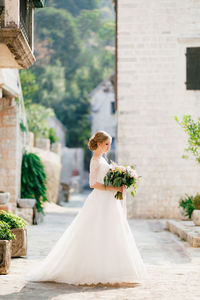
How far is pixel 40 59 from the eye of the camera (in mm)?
46094

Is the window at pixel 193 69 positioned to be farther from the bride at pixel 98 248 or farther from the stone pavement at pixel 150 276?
the bride at pixel 98 248

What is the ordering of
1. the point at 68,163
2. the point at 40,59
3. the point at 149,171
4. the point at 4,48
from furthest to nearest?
the point at 40,59
the point at 68,163
the point at 149,171
the point at 4,48

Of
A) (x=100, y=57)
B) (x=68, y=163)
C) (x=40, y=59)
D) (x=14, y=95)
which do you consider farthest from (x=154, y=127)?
(x=100, y=57)

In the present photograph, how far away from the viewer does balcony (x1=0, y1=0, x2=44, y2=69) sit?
7254mm

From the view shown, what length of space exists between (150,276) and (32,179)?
785 cm

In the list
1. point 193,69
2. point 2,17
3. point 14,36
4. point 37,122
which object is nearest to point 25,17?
point 2,17

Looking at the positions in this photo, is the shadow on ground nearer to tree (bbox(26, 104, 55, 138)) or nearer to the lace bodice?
the lace bodice

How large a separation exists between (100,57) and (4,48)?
1759 inches

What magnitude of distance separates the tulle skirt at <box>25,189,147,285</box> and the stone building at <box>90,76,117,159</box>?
35910 millimetres

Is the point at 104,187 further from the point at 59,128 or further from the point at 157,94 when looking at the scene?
the point at 59,128

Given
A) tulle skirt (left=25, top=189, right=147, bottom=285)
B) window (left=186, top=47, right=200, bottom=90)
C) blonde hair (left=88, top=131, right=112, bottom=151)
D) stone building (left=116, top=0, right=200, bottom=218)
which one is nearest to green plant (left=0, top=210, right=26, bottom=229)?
tulle skirt (left=25, top=189, right=147, bottom=285)

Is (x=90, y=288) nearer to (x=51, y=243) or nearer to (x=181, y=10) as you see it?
(x=51, y=243)

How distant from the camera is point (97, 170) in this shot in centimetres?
561

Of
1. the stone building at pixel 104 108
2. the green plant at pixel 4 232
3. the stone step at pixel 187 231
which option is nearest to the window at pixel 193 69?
the stone step at pixel 187 231
